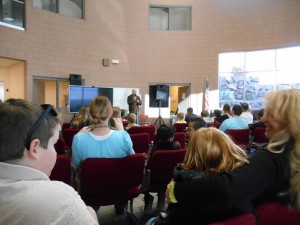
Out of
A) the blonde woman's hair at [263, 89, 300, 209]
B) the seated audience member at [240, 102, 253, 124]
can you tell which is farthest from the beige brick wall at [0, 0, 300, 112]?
the blonde woman's hair at [263, 89, 300, 209]

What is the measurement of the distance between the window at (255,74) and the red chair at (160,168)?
787 cm

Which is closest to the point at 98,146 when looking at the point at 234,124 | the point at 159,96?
the point at 234,124

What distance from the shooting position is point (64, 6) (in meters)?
8.71

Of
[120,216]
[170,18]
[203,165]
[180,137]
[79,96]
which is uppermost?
[170,18]

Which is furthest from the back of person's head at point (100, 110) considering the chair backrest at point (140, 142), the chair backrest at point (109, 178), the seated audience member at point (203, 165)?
the seated audience member at point (203, 165)

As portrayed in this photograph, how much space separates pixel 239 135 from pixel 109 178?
2.80 metres

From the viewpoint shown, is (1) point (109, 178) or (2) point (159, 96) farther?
(2) point (159, 96)

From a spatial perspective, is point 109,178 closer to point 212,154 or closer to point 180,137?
point 212,154

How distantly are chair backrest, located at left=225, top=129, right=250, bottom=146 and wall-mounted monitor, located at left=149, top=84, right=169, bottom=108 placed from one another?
551 cm

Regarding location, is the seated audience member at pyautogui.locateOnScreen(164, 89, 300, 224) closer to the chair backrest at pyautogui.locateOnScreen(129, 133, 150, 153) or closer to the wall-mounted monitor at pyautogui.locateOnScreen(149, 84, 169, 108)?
the chair backrest at pyautogui.locateOnScreen(129, 133, 150, 153)

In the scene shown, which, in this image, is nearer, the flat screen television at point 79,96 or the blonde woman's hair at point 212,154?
the blonde woman's hair at point 212,154

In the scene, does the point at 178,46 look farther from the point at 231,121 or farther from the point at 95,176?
the point at 95,176

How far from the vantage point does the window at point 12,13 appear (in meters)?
7.05

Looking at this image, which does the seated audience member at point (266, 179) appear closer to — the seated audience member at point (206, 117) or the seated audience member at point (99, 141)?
the seated audience member at point (99, 141)
